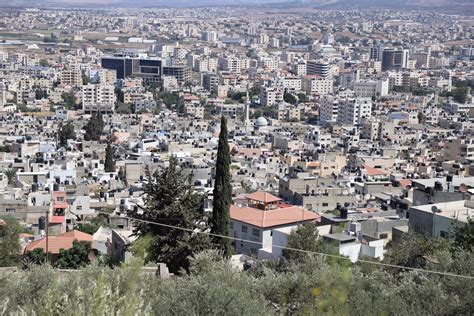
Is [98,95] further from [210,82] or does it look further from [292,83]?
[292,83]

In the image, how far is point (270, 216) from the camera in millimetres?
11109

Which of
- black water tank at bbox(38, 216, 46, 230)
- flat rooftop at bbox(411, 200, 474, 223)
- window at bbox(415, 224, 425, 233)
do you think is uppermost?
flat rooftop at bbox(411, 200, 474, 223)

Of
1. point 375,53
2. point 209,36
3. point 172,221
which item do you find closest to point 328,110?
point 172,221

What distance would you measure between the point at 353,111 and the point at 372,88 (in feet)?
43.6

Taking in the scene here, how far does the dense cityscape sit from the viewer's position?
17.9ft

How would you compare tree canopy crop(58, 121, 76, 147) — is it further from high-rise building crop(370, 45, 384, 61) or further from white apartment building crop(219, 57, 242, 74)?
high-rise building crop(370, 45, 384, 61)

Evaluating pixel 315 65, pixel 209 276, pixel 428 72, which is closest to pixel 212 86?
pixel 315 65

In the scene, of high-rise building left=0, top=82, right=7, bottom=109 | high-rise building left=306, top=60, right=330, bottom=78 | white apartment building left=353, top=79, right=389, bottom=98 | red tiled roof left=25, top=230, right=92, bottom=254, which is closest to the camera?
red tiled roof left=25, top=230, right=92, bottom=254

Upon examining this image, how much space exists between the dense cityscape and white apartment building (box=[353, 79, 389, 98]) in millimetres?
117

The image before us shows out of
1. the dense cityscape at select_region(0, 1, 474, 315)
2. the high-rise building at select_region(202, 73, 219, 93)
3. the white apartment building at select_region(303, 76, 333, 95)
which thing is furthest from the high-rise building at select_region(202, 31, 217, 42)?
the white apartment building at select_region(303, 76, 333, 95)

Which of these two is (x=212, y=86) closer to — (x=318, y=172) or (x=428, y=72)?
(x=428, y=72)

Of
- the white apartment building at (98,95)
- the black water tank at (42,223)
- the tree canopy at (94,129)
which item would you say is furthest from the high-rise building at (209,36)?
the black water tank at (42,223)

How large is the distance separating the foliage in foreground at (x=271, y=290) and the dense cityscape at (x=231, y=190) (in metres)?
0.02

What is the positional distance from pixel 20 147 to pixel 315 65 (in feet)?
126
